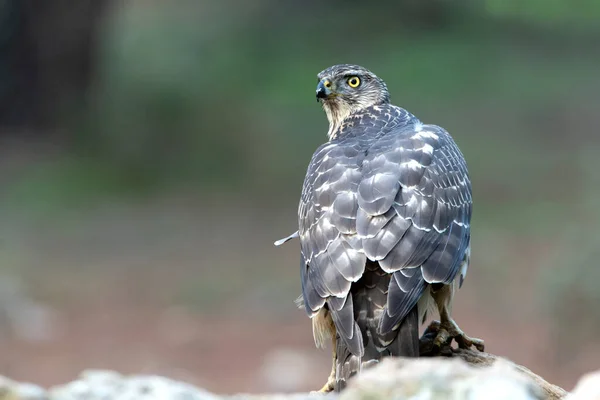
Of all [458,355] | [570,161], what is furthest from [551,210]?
[458,355]

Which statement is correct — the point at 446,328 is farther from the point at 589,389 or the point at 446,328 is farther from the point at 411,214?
the point at 589,389

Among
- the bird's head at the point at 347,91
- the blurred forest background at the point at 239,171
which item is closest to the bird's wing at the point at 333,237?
the bird's head at the point at 347,91

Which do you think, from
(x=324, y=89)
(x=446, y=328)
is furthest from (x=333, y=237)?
(x=324, y=89)

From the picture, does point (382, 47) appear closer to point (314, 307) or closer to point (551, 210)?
point (551, 210)

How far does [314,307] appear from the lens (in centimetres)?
514

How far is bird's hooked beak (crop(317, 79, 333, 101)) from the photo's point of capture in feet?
22.1

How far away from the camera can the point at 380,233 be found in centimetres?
505

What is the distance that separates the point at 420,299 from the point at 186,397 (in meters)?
2.24

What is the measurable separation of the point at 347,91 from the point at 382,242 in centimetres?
208

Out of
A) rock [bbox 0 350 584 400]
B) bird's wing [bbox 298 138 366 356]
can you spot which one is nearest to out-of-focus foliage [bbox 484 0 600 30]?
bird's wing [bbox 298 138 366 356]

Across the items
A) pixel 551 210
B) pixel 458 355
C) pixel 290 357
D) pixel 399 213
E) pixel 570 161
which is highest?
pixel 570 161

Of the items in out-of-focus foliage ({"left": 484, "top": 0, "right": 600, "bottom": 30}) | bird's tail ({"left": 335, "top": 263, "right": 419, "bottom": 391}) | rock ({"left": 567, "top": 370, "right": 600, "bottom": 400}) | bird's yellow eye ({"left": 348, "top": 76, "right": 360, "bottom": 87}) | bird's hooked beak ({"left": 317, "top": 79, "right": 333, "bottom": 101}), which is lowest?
rock ({"left": 567, "top": 370, "right": 600, "bottom": 400})

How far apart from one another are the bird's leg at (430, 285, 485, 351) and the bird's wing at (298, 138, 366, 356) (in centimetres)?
66

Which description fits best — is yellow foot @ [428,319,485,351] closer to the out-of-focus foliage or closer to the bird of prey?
the bird of prey
